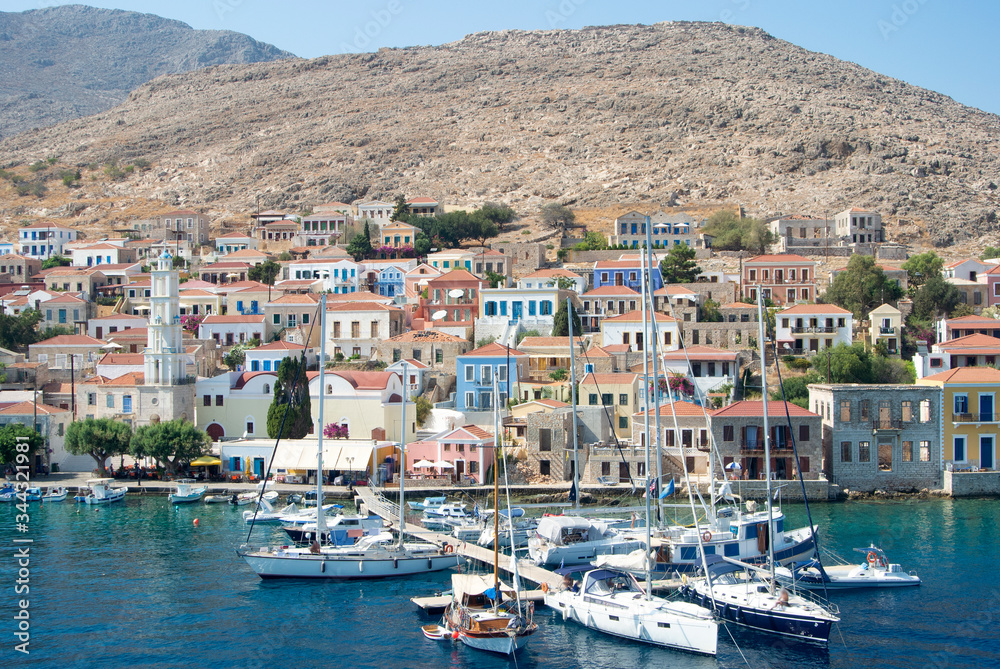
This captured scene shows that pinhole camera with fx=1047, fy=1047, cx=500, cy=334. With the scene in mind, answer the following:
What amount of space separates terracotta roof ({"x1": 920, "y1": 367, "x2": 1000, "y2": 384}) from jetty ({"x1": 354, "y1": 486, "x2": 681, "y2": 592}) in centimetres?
2187

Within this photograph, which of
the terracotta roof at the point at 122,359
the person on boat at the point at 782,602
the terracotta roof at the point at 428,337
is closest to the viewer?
the person on boat at the point at 782,602

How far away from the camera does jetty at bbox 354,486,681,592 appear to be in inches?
1253

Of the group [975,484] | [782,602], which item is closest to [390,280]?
[975,484]

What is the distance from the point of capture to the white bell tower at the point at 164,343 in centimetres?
5500

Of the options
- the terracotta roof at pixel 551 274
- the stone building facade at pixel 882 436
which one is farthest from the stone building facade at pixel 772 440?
the terracotta roof at pixel 551 274

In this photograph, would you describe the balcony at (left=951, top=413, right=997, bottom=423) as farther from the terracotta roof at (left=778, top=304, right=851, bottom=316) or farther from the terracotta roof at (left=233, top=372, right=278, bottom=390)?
the terracotta roof at (left=233, top=372, right=278, bottom=390)

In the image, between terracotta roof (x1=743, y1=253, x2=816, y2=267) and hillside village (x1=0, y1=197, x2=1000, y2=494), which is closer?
hillside village (x1=0, y1=197, x2=1000, y2=494)

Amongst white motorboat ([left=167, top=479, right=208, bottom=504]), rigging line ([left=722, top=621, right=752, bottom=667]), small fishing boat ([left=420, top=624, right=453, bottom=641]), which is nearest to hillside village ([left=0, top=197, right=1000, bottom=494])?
white motorboat ([left=167, top=479, right=208, bottom=504])

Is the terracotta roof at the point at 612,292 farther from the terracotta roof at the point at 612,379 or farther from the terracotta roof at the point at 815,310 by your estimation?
the terracotta roof at the point at 612,379

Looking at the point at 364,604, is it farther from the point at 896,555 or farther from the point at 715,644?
the point at 896,555

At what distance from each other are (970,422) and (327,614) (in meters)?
30.6

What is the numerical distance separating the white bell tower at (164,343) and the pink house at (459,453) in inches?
581

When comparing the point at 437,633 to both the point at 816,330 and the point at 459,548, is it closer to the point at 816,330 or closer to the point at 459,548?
the point at 459,548

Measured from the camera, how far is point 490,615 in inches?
1088
